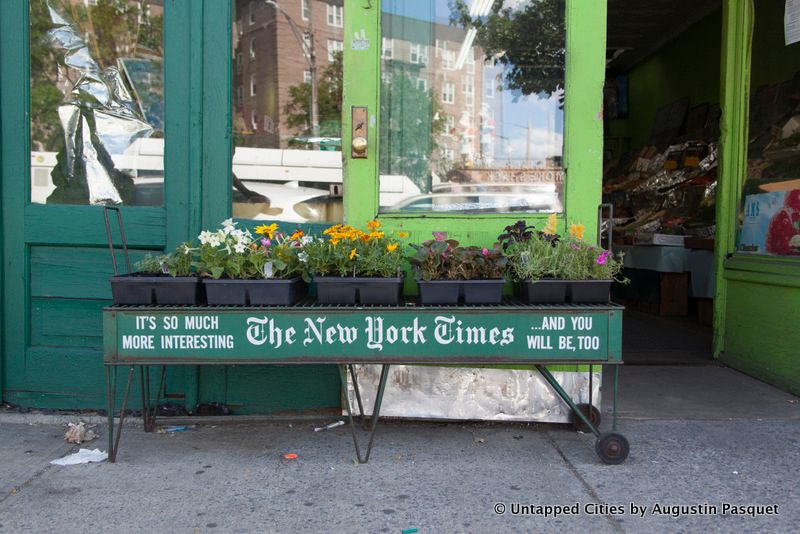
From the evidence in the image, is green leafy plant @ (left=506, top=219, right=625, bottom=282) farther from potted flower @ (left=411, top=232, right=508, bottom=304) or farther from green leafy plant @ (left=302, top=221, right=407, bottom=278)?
green leafy plant @ (left=302, top=221, right=407, bottom=278)

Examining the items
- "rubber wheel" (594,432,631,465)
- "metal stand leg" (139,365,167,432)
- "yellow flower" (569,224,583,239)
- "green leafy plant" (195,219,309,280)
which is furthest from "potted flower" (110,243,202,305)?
"rubber wheel" (594,432,631,465)

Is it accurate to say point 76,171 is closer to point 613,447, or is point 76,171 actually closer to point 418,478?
point 418,478

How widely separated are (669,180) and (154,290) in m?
7.08

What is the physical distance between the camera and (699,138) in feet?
26.9

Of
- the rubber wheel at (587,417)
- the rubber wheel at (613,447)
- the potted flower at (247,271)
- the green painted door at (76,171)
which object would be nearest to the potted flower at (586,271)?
the rubber wheel at (613,447)

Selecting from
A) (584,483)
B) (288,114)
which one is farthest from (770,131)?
(288,114)

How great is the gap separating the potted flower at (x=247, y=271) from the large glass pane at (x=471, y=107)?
0.86 metres

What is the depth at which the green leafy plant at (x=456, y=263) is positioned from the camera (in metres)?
3.42

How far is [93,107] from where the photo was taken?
4477mm

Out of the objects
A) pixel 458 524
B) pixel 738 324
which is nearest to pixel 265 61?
pixel 458 524

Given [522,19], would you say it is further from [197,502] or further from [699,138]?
[699,138]

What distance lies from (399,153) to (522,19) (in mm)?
1120

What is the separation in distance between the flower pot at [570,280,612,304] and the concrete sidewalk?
891mm

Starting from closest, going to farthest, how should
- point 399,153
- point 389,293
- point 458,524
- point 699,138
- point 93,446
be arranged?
1. point 458,524
2. point 389,293
3. point 93,446
4. point 399,153
5. point 699,138
